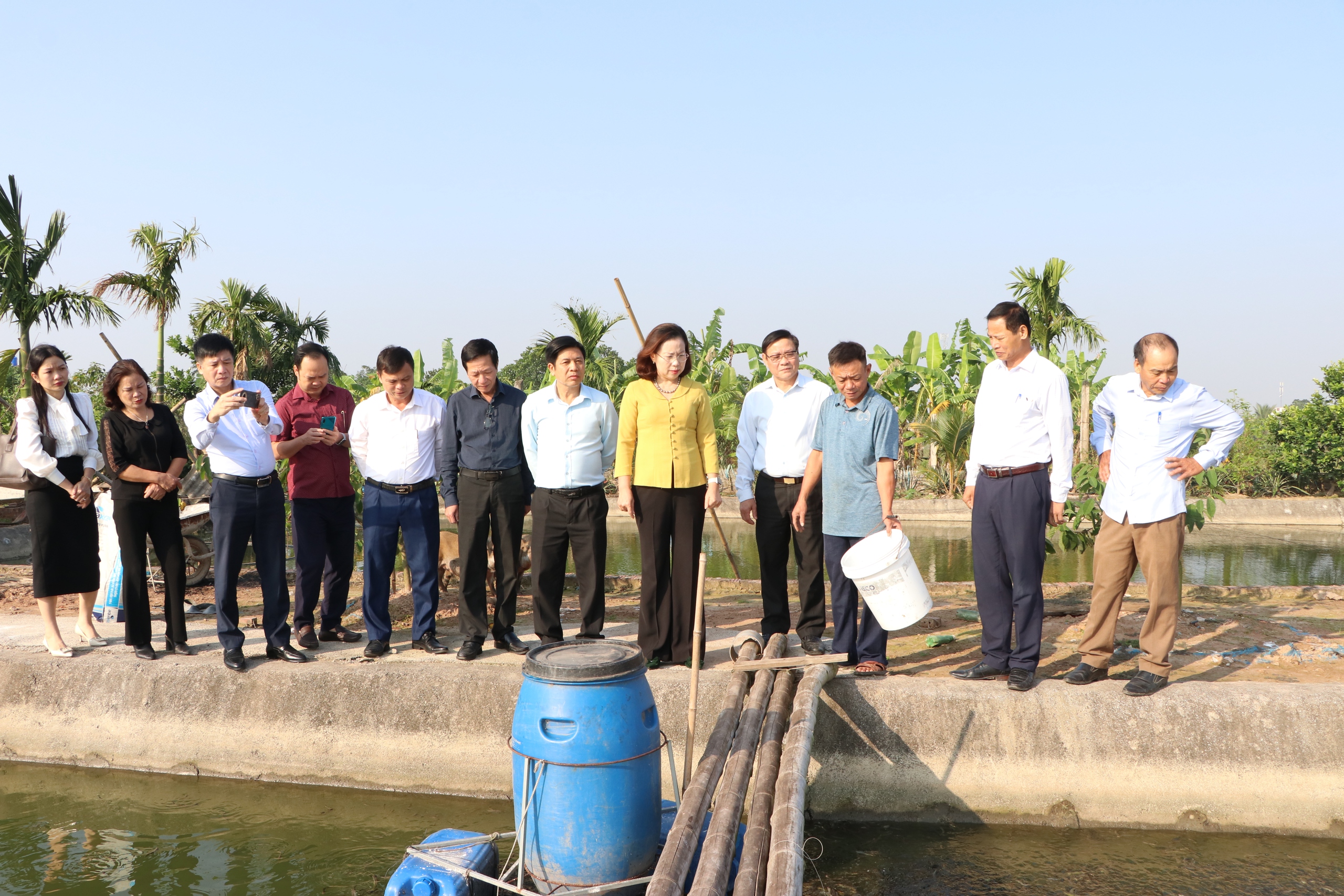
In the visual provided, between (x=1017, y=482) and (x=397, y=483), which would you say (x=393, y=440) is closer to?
(x=397, y=483)

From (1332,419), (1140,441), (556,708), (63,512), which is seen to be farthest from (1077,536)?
(1332,419)

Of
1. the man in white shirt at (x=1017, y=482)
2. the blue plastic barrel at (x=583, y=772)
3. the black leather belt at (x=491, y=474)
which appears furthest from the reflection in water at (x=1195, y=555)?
the blue plastic barrel at (x=583, y=772)

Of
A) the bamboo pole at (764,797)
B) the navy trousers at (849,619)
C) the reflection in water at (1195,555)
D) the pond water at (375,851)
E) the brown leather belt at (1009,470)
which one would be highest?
the brown leather belt at (1009,470)

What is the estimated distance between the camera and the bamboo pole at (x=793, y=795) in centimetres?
257

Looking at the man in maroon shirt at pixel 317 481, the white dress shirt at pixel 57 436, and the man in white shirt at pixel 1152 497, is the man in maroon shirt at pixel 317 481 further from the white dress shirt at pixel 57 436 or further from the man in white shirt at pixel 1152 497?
the man in white shirt at pixel 1152 497

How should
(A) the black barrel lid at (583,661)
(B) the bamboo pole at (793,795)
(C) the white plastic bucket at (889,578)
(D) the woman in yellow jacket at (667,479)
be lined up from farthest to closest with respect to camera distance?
(D) the woman in yellow jacket at (667,479) → (C) the white plastic bucket at (889,578) → (A) the black barrel lid at (583,661) → (B) the bamboo pole at (793,795)

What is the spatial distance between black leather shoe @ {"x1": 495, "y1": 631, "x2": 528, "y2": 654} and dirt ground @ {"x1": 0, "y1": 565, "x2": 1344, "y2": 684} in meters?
0.88

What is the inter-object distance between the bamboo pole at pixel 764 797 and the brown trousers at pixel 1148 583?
1.52m

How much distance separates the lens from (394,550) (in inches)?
205

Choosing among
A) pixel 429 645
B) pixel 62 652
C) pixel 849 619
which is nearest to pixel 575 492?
pixel 429 645

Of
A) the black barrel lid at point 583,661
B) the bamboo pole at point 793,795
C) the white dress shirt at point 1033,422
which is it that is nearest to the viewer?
the bamboo pole at point 793,795

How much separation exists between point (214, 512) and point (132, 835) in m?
1.59

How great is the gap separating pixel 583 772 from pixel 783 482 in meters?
2.25

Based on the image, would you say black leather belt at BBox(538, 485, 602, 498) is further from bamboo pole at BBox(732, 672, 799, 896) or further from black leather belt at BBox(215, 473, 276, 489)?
black leather belt at BBox(215, 473, 276, 489)
